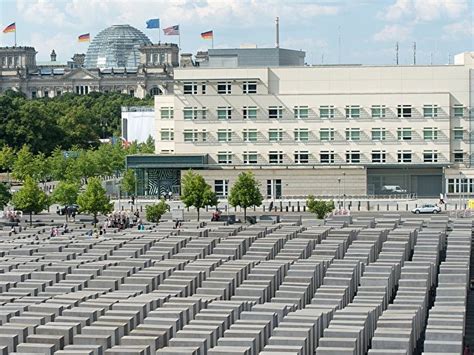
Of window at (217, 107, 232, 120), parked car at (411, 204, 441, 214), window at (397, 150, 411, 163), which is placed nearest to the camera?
parked car at (411, 204, 441, 214)

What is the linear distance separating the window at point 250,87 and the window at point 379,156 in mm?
9426

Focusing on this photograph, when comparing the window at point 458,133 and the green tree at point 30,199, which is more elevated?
the window at point 458,133

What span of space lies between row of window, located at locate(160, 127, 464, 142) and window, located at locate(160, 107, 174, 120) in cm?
267

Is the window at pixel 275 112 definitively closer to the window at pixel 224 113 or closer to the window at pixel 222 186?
the window at pixel 224 113

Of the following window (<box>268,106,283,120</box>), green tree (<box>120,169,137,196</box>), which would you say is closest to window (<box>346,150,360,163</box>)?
window (<box>268,106,283,120</box>)

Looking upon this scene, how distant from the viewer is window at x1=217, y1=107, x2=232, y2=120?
9850 centimetres

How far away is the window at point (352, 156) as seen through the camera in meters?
97.6

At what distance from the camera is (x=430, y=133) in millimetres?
96875

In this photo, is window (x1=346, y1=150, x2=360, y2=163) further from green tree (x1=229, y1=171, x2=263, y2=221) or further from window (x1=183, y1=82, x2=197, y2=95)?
green tree (x1=229, y1=171, x2=263, y2=221)

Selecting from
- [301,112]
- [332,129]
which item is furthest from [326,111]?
[301,112]

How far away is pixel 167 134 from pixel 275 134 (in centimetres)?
820

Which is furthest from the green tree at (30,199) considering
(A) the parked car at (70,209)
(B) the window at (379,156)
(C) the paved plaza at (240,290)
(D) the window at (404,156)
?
(D) the window at (404,156)

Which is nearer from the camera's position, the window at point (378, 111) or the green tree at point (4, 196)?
the green tree at point (4, 196)

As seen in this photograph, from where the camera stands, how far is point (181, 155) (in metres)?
98.4
